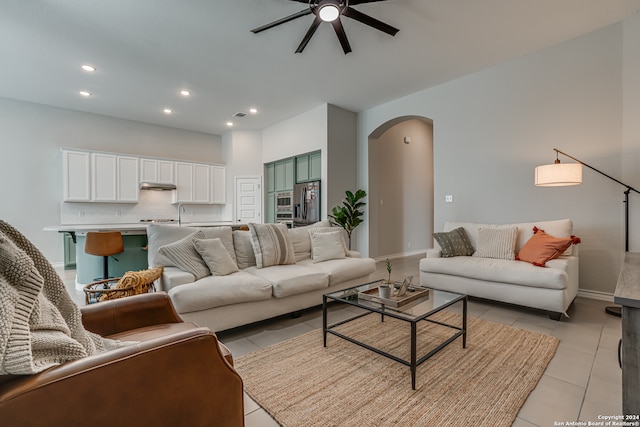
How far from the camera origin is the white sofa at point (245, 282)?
2281mm

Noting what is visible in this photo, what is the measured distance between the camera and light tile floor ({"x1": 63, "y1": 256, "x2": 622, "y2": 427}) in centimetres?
153

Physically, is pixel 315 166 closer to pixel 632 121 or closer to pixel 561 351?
pixel 632 121

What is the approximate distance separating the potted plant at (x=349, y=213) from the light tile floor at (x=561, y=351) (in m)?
2.45

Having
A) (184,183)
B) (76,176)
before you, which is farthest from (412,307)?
(76,176)

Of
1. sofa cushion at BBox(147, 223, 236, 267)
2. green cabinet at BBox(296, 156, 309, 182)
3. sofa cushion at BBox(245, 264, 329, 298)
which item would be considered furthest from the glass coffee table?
green cabinet at BBox(296, 156, 309, 182)

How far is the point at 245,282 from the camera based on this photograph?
2.48m

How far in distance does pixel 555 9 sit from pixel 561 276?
272 centimetres

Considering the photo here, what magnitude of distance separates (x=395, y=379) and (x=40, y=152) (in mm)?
7251

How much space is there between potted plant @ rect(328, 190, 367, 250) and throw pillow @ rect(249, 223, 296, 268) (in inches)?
89.1

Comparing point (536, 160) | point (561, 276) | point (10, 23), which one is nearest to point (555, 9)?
point (536, 160)

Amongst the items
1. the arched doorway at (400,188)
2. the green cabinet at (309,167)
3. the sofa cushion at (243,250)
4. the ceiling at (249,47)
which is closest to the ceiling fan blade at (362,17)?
the ceiling at (249,47)

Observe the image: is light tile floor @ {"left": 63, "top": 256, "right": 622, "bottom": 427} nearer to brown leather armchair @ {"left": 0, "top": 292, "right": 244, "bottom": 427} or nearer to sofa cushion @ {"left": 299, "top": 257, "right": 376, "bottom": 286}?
sofa cushion @ {"left": 299, "top": 257, "right": 376, "bottom": 286}

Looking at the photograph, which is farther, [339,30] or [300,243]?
[300,243]

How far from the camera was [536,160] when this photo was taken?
152 inches
